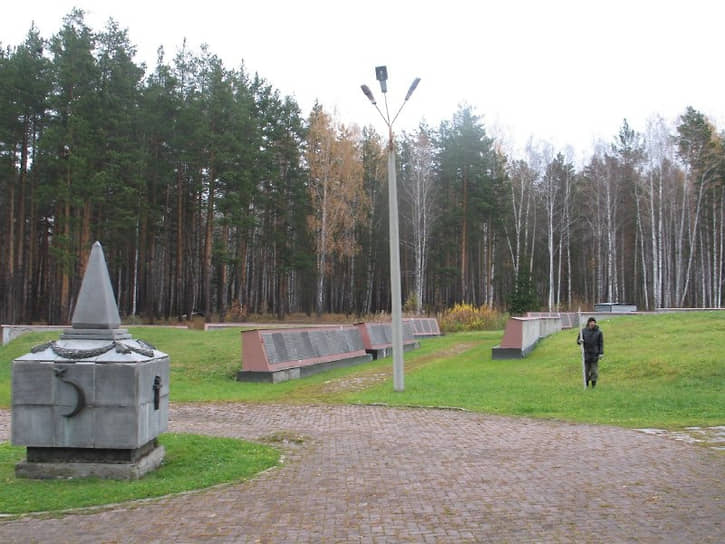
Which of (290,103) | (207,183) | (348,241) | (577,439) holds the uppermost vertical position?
(290,103)

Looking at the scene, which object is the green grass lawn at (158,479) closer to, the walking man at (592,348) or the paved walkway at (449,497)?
the paved walkway at (449,497)

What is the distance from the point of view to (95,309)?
22.8 feet

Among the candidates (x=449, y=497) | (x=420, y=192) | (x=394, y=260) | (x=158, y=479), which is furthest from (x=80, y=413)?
(x=420, y=192)

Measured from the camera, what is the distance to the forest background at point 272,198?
3416 cm

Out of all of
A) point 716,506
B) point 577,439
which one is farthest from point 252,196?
point 716,506

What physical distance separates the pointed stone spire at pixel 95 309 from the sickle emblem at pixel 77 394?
50cm

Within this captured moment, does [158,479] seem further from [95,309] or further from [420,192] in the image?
[420,192]

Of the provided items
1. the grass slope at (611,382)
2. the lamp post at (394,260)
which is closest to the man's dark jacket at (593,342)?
the grass slope at (611,382)

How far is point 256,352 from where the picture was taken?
56.4 feet

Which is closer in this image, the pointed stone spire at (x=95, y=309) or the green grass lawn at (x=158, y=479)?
the green grass lawn at (x=158, y=479)

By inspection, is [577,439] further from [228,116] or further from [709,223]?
[709,223]

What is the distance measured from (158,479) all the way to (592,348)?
1020 cm

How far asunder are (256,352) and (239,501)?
11.7m

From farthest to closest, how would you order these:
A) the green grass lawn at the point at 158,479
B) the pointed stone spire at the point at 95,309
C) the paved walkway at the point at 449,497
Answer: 1. the pointed stone spire at the point at 95,309
2. the green grass lawn at the point at 158,479
3. the paved walkway at the point at 449,497
